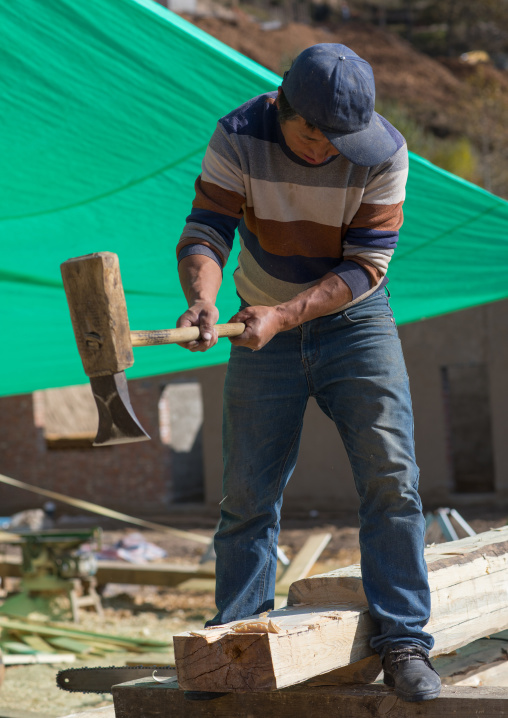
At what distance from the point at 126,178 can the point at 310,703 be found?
2402 mm

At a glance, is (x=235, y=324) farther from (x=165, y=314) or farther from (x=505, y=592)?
(x=165, y=314)

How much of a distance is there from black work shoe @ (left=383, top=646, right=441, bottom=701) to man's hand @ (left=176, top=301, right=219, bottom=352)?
0.88 meters

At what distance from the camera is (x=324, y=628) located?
6.37ft

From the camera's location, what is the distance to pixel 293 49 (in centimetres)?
3022

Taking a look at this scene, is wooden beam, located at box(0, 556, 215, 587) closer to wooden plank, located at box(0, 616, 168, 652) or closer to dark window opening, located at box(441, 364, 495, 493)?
wooden plank, located at box(0, 616, 168, 652)

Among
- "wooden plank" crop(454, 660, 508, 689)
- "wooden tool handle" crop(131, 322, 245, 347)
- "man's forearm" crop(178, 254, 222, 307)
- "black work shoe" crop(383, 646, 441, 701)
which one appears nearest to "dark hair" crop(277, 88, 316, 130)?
"man's forearm" crop(178, 254, 222, 307)

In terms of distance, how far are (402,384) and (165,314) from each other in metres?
2.80

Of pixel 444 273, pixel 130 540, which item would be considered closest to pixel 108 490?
pixel 130 540

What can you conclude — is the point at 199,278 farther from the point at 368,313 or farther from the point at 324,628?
the point at 324,628

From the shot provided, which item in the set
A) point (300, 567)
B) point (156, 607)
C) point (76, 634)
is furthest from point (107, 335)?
point (156, 607)

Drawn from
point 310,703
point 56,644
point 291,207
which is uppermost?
point 291,207

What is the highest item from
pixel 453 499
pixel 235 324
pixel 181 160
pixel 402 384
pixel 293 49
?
pixel 293 49

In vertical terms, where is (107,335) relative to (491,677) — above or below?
above

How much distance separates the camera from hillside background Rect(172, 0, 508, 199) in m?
23.0
